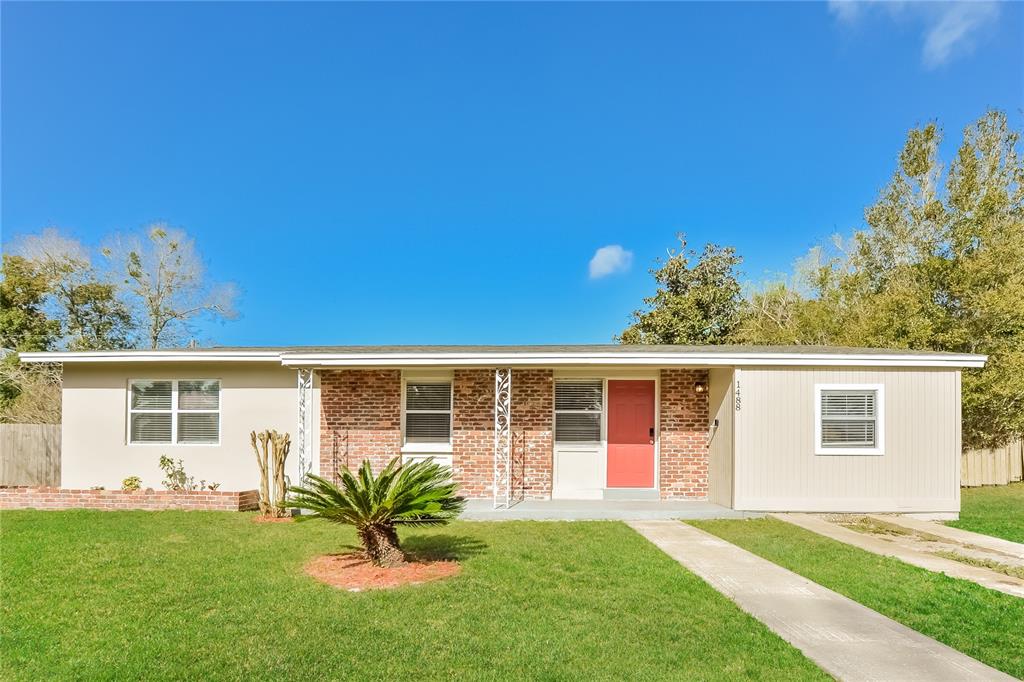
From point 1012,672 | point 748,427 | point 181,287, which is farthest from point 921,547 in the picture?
point 181,287

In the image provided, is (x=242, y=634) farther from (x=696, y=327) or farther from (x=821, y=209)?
(x=821, y=209)

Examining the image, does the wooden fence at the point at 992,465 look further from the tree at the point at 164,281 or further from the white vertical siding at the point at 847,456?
the tree at the point at 164,281

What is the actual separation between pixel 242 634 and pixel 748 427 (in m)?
7.61

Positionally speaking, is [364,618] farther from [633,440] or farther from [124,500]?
[124,500]

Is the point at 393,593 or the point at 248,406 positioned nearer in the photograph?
the point at 393,593

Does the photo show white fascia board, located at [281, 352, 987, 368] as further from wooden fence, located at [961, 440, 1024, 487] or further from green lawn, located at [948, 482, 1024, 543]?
wooden fence, located at [961, 440, 1024, 487]

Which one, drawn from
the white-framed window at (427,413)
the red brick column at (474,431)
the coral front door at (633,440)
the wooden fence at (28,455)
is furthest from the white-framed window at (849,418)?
the wooden fence at (28,455)

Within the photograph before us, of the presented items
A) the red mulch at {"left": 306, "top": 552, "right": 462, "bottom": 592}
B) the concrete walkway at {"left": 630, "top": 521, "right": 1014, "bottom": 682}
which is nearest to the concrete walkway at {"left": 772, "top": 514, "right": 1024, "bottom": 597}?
the concrete walkway at {"left": 630, "top": 521, "right": 1014, "bottom": 682}

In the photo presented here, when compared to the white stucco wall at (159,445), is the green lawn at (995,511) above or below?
below

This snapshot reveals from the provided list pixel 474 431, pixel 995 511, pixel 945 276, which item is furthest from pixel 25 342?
pixel 945 276

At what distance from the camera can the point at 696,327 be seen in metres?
21.7

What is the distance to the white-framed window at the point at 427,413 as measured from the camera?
422 inches

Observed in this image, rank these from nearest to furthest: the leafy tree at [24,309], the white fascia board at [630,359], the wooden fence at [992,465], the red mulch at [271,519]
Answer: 1. the red mulch at [271,519]
2. the white fascia board at [630,359]
3. the wooden fence at [992,465]
4. the leafy tree at [24,309]

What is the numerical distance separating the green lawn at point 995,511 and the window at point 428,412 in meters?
8.16
